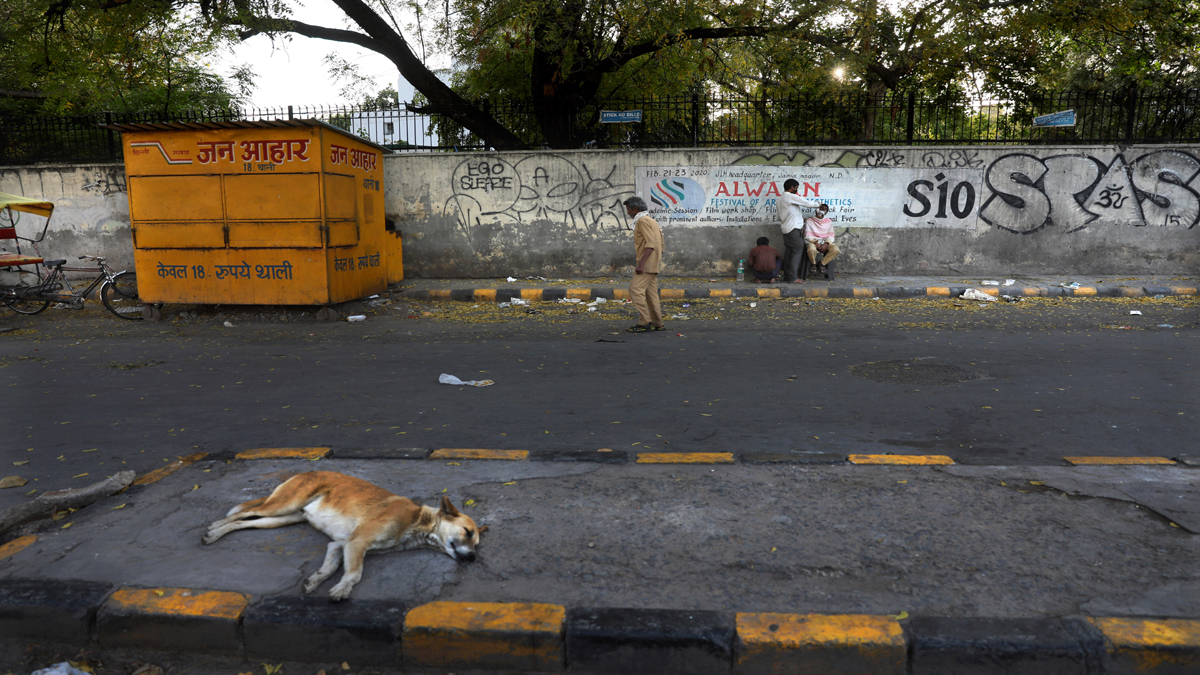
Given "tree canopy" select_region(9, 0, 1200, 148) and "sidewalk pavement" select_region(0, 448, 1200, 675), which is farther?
"tree canopy" select_region(9, 0, 1200, 148)

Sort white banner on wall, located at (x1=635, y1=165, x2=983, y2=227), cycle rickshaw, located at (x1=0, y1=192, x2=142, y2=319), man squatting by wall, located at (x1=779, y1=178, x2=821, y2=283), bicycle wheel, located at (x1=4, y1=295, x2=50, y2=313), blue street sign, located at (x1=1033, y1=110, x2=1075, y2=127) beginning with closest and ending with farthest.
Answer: cycle rickshaw, located at (x1=0, y1=192, x2=142, y2=319) → bicycle wheel, located at (x1=4, y1=295, x2=50, y2=313) → man squatting by wall, located at (x1=779, y1=178, x2=821, y2=283) → blue street sign, located at (x1=1033, y1=110, x2=1075, y2=127) → white banner on wall, located at (x1=635, y1=165, x2=983, y2=227)

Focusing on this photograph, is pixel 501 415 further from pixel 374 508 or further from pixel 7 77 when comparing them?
pixel 7 77

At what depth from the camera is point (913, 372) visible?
6129 millimetres

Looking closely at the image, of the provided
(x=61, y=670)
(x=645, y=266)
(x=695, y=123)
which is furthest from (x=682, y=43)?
(x=61, y=670)

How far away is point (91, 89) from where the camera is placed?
48.4 ft

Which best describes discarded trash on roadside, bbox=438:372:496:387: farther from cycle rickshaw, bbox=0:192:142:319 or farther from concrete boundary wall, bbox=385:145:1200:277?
concrete boundary wall, bbox=385:145:1200:277

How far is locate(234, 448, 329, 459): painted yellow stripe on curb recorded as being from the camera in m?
4.06

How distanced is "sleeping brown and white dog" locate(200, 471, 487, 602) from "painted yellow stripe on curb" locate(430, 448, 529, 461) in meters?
0.89

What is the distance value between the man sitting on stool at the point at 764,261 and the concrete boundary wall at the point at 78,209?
11.1m

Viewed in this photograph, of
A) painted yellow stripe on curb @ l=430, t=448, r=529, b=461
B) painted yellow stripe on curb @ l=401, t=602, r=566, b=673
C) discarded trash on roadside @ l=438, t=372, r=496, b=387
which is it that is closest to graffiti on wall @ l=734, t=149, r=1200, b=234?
discarded trash on roadside @ l=438, t=372, r=496, b=387

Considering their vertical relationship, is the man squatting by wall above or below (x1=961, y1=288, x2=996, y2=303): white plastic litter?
above

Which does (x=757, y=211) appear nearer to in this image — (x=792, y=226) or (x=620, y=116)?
(x=792, y=226)

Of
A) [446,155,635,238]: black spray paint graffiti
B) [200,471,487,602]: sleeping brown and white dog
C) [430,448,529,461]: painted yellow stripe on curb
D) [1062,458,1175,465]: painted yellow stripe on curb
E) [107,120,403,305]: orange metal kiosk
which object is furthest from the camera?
[446,155,635,238]: black spray paint graffiti

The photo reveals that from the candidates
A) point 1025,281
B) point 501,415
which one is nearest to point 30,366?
point 501,415
